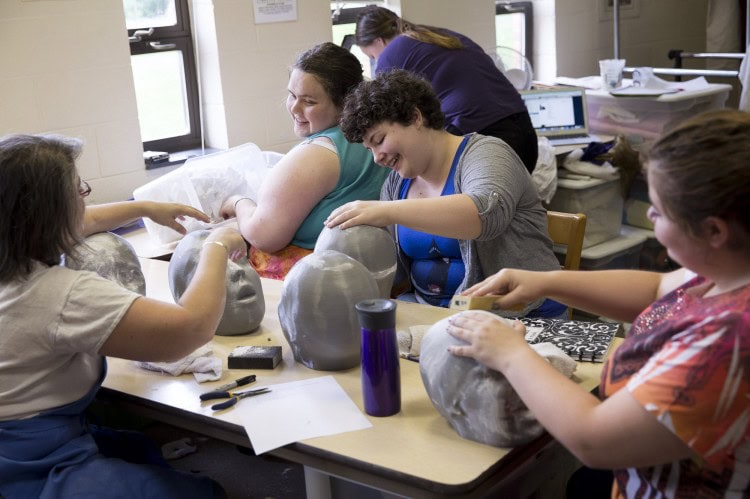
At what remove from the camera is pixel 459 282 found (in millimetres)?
2154

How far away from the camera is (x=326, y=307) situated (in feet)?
5.33

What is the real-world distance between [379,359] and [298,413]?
181 millimetres

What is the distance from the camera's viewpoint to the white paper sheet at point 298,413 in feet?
4.67

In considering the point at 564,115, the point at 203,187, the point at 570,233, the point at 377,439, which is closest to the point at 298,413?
the point at 377,439

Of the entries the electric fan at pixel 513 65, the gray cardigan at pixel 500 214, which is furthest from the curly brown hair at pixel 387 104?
the electric fan at pixel 513 65

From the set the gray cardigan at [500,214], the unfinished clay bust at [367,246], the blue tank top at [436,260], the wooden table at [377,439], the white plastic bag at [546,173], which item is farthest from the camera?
the white plastic bag at [546,173]

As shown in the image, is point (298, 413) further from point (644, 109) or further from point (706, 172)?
point (644, 109)

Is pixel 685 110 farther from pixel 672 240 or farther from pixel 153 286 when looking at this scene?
pixel 672 240

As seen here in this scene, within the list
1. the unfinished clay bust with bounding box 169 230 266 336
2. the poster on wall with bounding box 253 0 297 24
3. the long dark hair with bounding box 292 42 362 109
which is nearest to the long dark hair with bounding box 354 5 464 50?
the poster on wall with bounding box 253 0 297 24

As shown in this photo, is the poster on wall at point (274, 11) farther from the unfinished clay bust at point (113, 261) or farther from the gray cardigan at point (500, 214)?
the unfinished clay bust at point (113, 261)

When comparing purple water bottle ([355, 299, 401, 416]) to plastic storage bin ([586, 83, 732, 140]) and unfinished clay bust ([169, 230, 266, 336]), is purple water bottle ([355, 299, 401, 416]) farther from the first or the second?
plastic storage bin ([586, 83, 732, 140])

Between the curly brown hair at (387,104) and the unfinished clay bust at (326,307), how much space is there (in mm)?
521

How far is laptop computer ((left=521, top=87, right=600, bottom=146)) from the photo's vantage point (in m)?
3.95

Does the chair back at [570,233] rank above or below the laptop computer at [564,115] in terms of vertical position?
below
